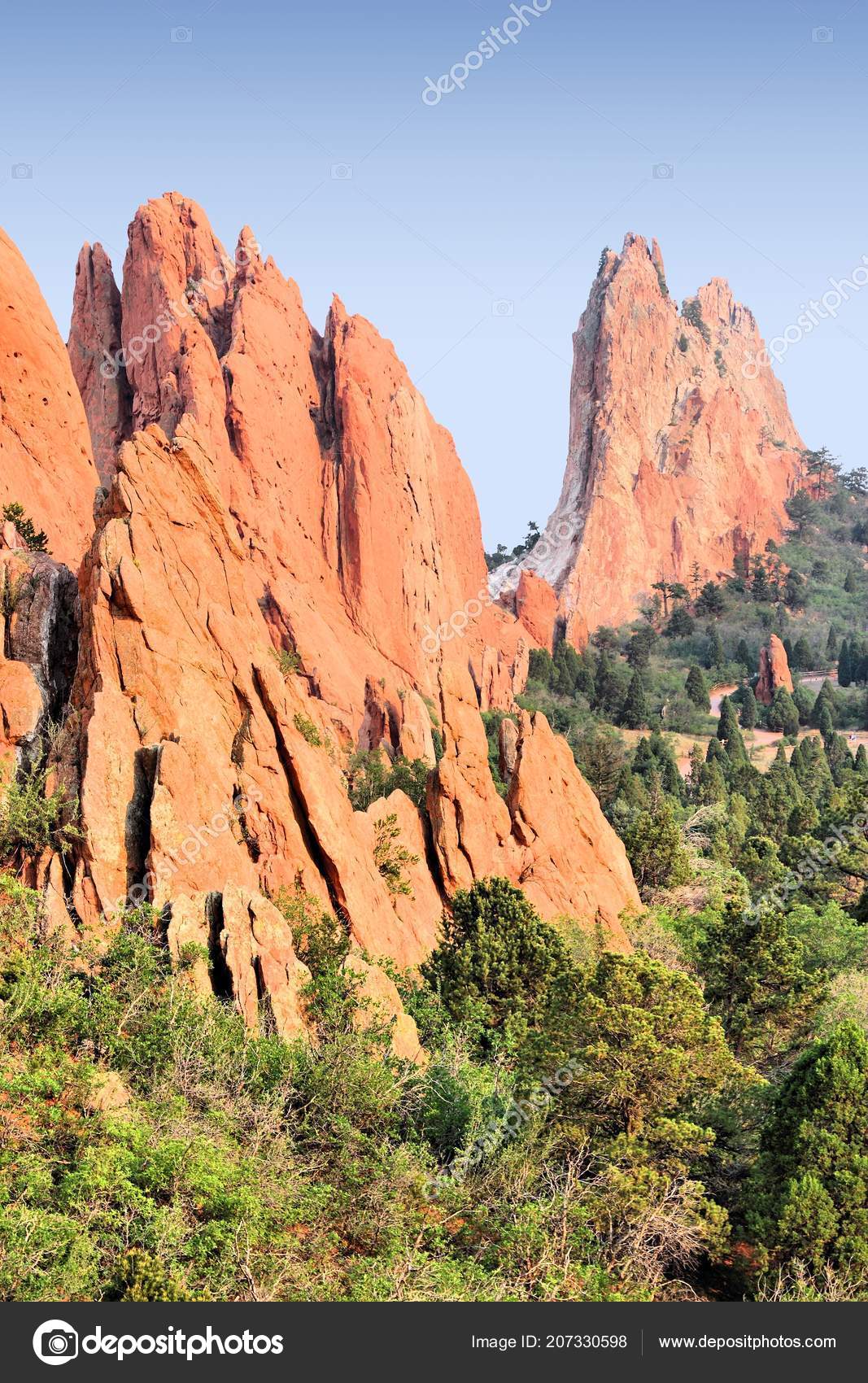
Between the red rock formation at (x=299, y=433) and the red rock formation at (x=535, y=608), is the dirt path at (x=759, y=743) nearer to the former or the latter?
the red rock formation at (x=535, y=608)

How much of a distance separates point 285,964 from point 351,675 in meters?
44.1

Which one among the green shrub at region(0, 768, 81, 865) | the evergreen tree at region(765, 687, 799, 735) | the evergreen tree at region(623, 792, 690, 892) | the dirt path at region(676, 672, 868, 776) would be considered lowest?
the green shrub at region(0, 768, 81, 865)

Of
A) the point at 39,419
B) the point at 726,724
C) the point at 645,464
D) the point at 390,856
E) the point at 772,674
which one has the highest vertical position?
the point at 645,464

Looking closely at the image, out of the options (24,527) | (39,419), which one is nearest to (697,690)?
(39,419)

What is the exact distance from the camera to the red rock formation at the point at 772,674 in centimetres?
10938

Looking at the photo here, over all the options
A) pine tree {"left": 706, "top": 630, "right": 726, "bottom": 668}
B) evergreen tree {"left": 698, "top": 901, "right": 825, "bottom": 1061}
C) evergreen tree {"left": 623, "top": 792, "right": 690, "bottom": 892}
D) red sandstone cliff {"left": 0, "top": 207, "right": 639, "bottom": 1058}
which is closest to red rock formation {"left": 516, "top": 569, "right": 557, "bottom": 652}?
pine tree {"left": 706, "top": 630, "right": 726, "bottom": 668}

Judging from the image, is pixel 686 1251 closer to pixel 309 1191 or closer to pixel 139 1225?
pixel 309 1191

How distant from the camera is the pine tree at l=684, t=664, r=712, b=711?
107363 millimetres

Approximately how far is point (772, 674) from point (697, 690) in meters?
7.18

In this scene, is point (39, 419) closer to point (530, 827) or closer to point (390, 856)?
point (530, 827)

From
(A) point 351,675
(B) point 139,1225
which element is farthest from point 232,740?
(A) point 351,675

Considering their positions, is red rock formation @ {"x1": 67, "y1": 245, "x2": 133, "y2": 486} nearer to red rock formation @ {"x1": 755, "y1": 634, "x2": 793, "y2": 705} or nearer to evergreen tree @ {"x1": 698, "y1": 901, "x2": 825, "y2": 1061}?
evergreen tree @ {"x1": 698, "y1": 901, "x2": 825, "y2": 1061}
